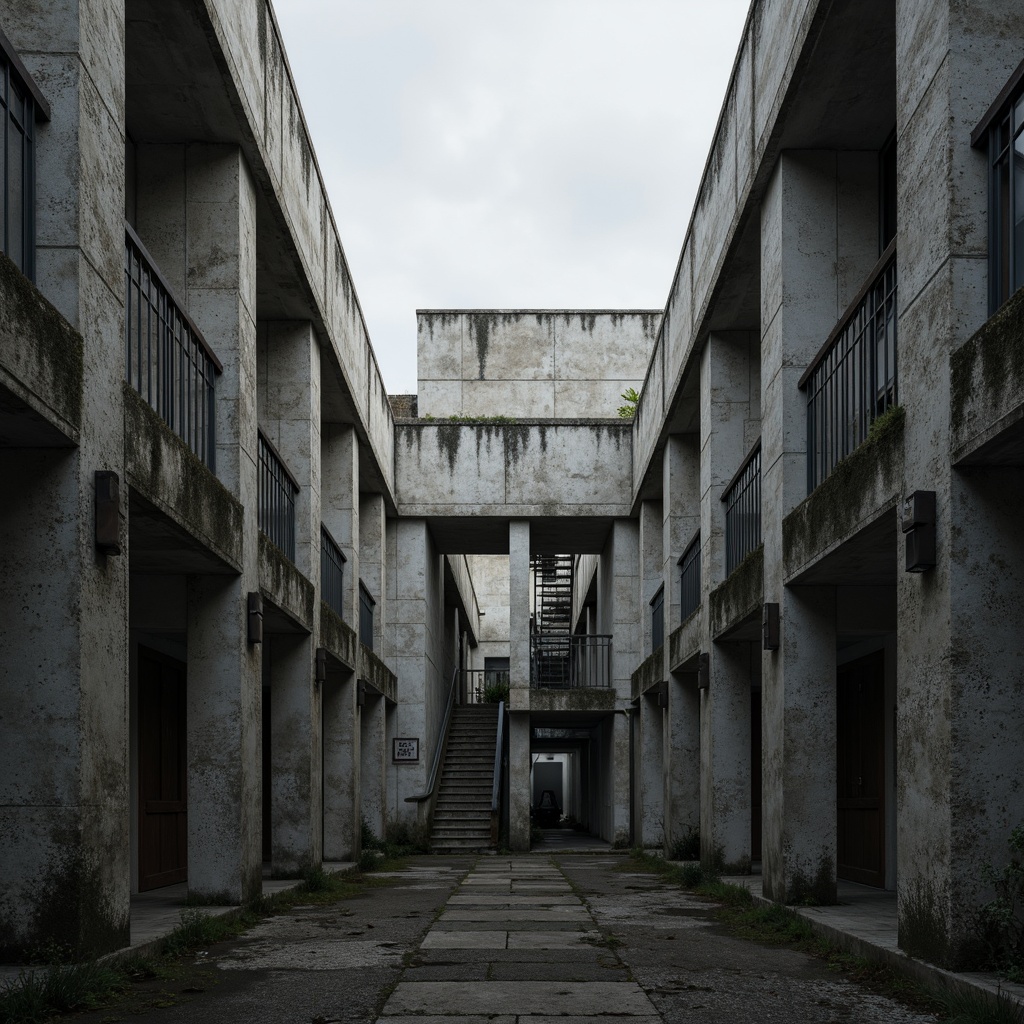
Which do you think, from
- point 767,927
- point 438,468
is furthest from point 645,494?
point 767,927

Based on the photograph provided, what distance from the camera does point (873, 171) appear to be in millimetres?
10578

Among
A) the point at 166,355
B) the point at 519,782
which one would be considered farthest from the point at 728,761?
the point at 519,782

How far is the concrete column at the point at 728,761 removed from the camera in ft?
45.0

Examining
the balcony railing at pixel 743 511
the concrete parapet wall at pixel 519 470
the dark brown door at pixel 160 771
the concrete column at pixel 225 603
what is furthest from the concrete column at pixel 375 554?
the concrete column at pixel 225 603

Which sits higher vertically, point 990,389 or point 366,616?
point 990,389

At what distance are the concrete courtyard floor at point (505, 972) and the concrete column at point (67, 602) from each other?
2.32 feet

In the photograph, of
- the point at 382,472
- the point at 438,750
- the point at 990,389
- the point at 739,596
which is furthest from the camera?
the point at 438,750

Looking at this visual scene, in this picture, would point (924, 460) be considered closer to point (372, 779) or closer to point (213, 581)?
point (213, 581)

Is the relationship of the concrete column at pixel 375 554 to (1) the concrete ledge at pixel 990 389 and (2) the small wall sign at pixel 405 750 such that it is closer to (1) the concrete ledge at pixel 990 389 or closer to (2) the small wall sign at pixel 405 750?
(2) the small wall sign at pixel 405 750

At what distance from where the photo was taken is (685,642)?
16.3 m

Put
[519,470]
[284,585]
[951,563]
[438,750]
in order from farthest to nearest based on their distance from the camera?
[438,750]
[519,470]
[284,585]
[951,563]

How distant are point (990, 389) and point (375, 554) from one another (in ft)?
54.5

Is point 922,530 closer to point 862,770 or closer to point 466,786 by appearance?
point 862,770

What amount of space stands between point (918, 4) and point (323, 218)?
30.2 feet
